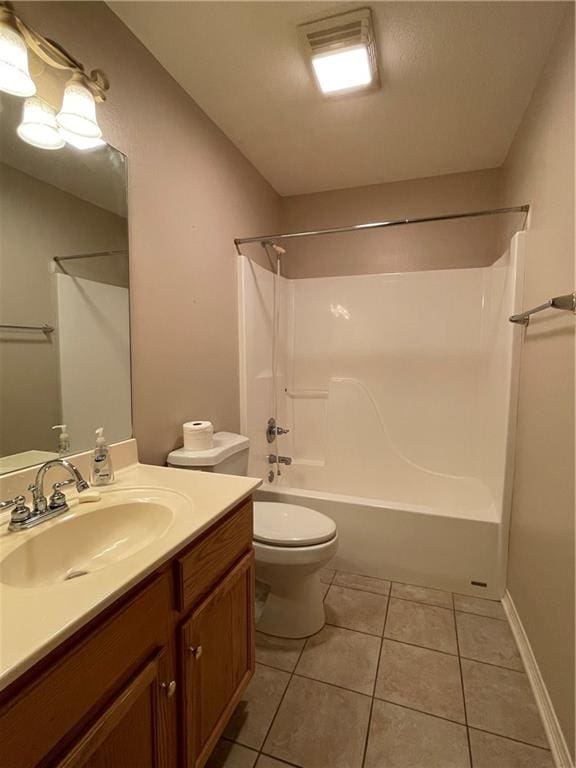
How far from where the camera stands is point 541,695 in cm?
128

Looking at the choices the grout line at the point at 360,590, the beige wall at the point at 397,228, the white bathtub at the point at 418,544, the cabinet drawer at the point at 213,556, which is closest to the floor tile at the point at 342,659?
the grout line at the point at 360,590

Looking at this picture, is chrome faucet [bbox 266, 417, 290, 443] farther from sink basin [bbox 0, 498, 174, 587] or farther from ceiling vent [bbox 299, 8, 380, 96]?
ceiling vent [bbox 299, 8, 380, 96]

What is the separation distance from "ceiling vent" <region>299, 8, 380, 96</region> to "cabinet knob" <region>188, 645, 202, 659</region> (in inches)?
79.8

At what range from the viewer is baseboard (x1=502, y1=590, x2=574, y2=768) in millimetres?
1099

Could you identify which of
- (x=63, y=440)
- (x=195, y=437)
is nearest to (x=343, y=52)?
(x=195, y=437)

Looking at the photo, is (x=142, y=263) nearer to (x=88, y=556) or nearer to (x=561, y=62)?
(x=88, y=556)

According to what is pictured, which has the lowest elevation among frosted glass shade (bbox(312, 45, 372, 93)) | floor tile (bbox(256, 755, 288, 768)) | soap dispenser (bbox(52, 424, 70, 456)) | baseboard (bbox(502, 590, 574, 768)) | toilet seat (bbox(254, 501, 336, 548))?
floor tile (bbox(256, 755, 288, 768))

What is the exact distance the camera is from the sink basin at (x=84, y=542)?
82 cm

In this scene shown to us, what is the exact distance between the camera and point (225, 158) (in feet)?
6.64

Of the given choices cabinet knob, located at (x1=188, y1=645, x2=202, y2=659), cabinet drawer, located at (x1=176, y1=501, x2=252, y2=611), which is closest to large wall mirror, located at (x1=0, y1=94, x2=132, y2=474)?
cabinet drawer, located at (x1=176, y1=501, x2=252, y2=611)

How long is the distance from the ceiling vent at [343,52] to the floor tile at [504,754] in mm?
2461

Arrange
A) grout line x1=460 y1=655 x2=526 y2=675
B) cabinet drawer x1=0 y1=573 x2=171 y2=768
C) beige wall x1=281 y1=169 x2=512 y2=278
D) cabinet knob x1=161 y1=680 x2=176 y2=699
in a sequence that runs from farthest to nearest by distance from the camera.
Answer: beige wall x1=281 y1=169 x2=512 y2=278, grout line x1=460 y1=655 x2=526 y2=675, cabinet knob x1=161 y1=680 x2=176 y2=699, cabinet drawer x1=0 y1=573 x2=171 y2=768

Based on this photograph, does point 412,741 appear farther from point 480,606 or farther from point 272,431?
point 272,431

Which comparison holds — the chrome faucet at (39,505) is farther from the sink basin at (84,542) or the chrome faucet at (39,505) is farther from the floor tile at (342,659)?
the floor tile at (342,659)
